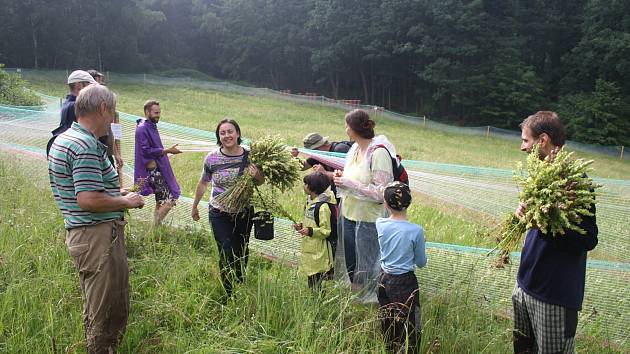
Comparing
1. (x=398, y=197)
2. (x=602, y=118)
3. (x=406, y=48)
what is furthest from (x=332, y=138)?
(x=406, y=48)

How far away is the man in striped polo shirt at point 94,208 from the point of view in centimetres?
284

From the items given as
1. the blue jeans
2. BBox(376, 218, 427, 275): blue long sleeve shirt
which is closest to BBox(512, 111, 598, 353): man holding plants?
BBox(376, 218, 427, 275): blue long sleeve shirt

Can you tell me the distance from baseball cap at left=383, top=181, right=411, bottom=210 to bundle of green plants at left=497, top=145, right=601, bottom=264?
761 millimetres

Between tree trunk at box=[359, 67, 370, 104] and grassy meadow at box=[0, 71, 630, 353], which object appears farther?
tree trunk at box=[359, 67, 370, 104]

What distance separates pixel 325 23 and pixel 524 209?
4655 cm

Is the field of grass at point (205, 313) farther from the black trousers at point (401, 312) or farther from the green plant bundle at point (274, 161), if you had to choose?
the green plant bundle at point (274, 161)

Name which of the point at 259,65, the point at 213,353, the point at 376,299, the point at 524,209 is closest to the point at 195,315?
the point at 213,353

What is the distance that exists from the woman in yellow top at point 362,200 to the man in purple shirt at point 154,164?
8.09ft

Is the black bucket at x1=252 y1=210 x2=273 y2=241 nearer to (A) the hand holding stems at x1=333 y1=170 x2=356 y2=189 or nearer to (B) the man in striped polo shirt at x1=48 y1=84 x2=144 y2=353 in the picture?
(A) the hand holding stems at x1=333 y1=170 x2=356 y2=189

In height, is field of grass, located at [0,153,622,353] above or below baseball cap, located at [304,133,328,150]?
below

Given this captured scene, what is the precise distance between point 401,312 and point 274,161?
159 centimetres

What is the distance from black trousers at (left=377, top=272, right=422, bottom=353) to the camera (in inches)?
129

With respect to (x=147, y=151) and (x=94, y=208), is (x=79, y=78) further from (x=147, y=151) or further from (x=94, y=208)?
(x=94, y=208)

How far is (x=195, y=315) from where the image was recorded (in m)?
3.59
